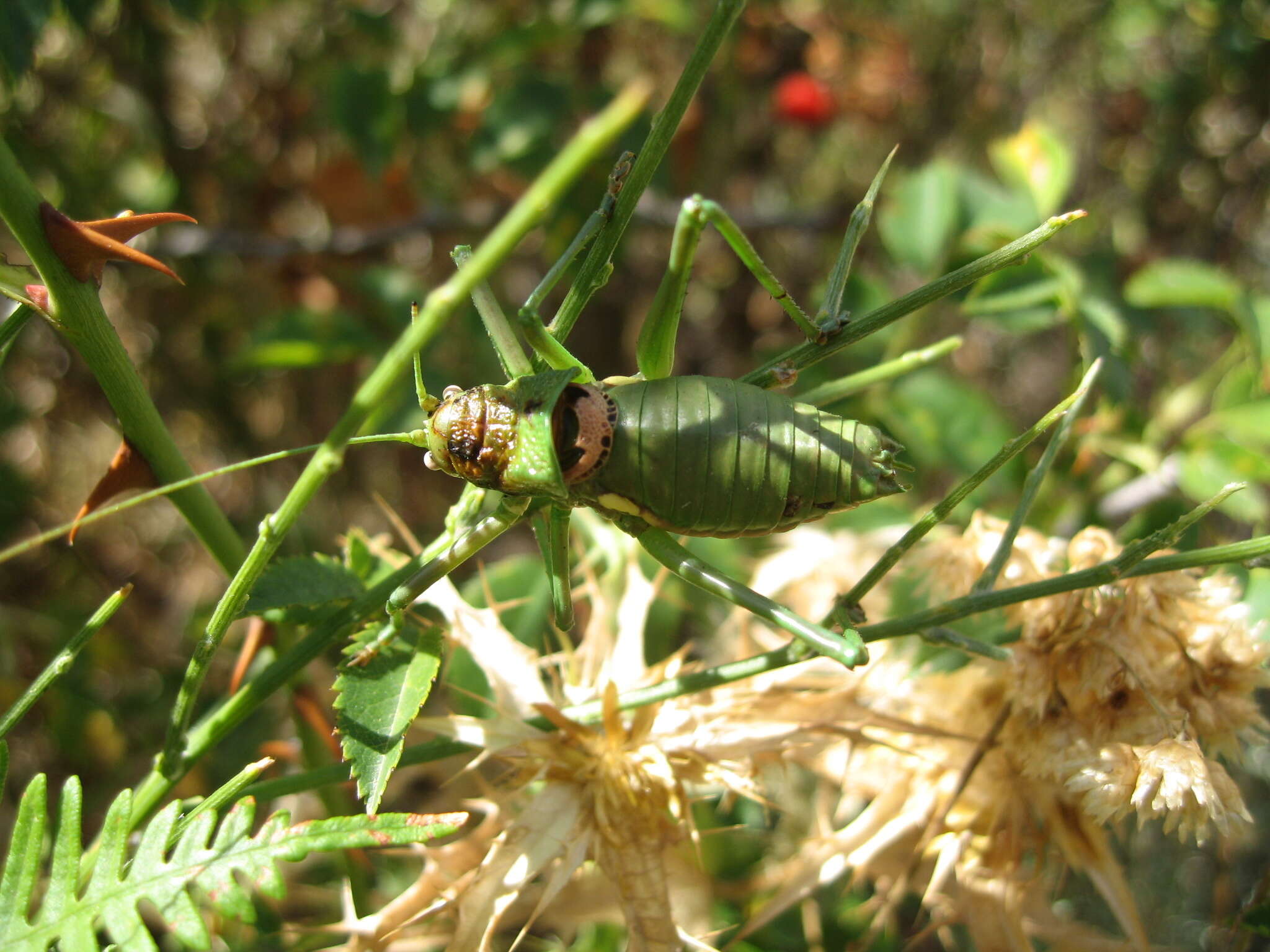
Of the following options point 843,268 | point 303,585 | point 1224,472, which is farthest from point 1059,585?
point 1224,472

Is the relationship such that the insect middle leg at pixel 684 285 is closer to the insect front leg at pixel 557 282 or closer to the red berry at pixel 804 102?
the insect front leg at pixel 557 282

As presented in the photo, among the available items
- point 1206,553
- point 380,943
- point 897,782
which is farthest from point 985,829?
point 380,943

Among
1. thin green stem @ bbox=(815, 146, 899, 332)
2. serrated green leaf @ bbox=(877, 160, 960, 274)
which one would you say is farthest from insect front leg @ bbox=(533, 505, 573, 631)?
serrated green leaf @ bbox=(877, 160, 960, 274)

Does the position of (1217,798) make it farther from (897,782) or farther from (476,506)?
(476,506)

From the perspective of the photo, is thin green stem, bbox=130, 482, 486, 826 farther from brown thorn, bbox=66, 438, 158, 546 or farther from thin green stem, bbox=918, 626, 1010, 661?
thin green stem, bbox=918, 626, 1010, 661

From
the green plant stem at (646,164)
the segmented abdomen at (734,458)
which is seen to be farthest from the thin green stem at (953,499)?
the green plant stem at (646,164)
